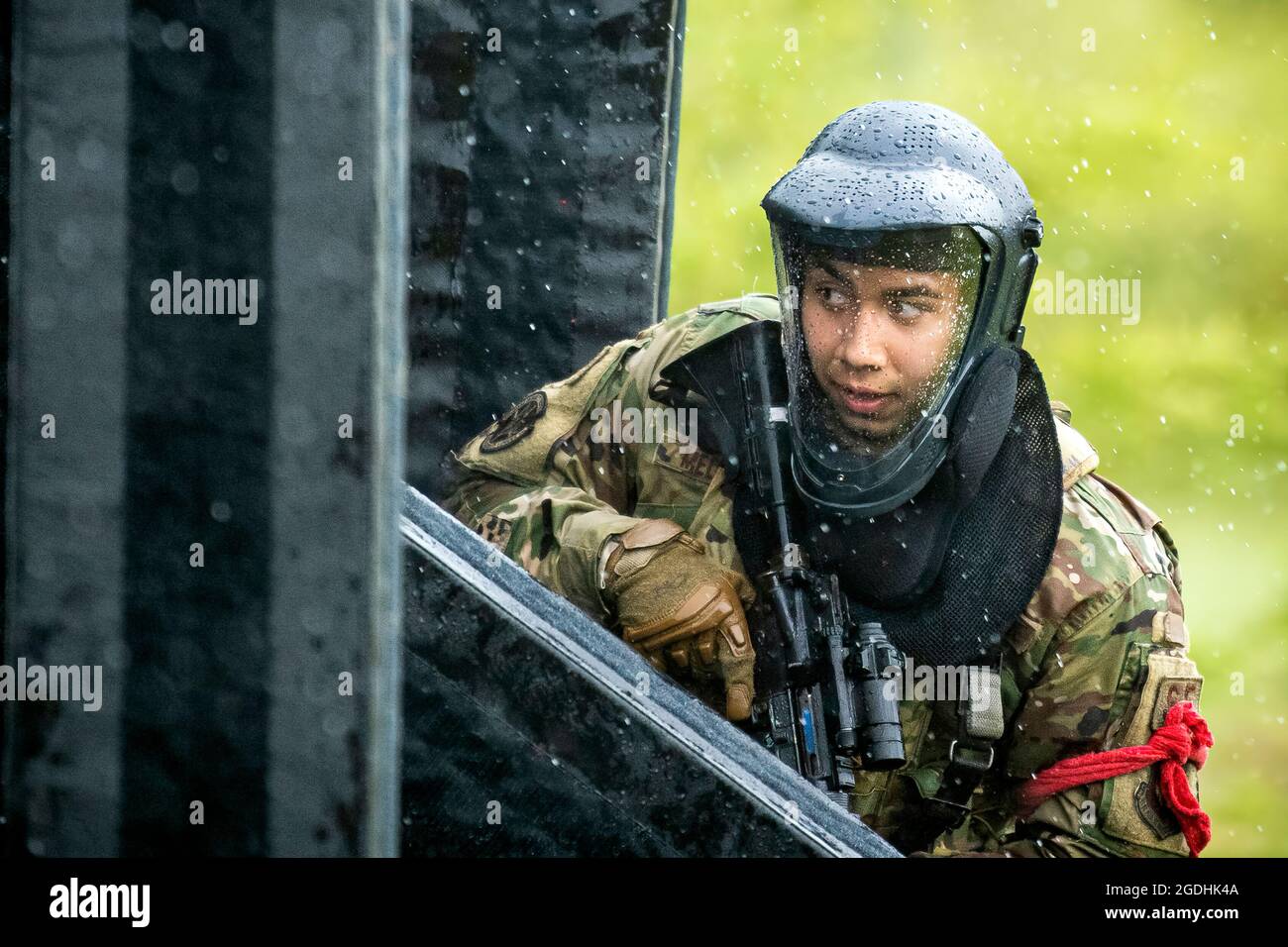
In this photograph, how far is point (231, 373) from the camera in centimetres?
120

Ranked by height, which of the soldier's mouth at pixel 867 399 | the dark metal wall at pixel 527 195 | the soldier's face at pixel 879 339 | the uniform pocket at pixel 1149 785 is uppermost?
the dark metal wall at pixel 527 195

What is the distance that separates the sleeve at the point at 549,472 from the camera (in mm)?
2672

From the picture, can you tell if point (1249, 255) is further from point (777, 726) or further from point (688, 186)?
point (777, 726)

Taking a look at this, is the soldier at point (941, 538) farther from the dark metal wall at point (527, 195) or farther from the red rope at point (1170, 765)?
the dark metal wall at point (527, 195)

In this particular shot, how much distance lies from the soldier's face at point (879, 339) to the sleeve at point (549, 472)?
427mm

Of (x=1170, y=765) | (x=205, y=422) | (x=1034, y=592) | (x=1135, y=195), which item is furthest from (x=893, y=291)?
(x=1135, y=195)

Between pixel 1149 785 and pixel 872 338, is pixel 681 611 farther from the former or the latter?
pixel 1149 785

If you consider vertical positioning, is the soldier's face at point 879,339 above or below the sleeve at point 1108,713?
above

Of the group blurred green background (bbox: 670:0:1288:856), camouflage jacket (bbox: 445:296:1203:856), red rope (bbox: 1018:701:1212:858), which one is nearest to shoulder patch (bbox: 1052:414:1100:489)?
camouflage jacket (bbox: 445:296:1203:856)

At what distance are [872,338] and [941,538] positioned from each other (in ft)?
1.22

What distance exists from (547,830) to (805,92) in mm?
8537

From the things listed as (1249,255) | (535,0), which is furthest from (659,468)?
(1249,255)

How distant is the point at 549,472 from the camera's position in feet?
9.37

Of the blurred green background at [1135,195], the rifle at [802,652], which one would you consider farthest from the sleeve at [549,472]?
the blurred green background at [1135,195]
